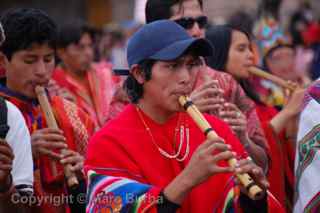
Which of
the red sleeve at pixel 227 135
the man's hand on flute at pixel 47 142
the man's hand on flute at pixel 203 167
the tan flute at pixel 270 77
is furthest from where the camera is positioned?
the tan flute at pixel 270 77

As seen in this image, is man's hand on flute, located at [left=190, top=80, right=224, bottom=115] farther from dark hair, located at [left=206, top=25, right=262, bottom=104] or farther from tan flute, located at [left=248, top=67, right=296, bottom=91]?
tan flute, located at [left=248, top=67, right=296, bottom=91]

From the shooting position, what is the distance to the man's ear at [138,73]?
140 inches

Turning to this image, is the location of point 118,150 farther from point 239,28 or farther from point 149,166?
point 239,28

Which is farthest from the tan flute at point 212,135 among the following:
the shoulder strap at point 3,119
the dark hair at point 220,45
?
the dark hair at point 220,45

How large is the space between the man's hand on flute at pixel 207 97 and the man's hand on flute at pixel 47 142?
72cm

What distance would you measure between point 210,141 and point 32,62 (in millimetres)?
1507

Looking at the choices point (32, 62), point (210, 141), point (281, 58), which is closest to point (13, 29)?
point (32, 62)

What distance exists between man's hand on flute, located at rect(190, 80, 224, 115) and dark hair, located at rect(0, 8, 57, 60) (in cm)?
91

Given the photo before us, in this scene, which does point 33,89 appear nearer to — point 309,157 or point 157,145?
point 157,145

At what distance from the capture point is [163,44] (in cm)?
345

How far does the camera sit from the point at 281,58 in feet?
22.9

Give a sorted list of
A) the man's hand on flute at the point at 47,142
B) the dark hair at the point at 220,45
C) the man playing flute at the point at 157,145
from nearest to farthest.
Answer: the man playing flute at the point at 157,145 → the man's hand on flute at the point at 47,142 → the dark hair at the point at 220,45

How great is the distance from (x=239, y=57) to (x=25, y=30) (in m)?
1.60

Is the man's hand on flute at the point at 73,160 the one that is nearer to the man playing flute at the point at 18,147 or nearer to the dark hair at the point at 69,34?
the man playing flute at the point at 18,147
